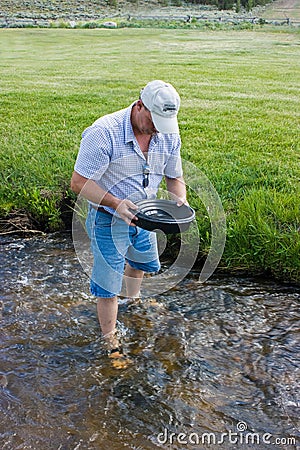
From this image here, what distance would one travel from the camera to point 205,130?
7.26 metres

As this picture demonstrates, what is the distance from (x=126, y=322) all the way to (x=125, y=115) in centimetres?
144

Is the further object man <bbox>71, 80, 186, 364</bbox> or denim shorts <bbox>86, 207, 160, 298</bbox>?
denim shorts <bbox>86, 207, 160, 298</bbox>

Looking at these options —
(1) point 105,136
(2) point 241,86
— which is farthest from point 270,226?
(2) point 241,86

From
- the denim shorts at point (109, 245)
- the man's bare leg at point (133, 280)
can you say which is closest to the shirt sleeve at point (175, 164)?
the denim shorts at point (109, 245)

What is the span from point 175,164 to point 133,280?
2.81 ft

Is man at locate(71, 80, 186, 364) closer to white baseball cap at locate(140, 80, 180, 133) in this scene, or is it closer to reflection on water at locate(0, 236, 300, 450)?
white baseball cap at locate(140, 80, 180, 133)

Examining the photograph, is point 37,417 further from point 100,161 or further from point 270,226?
point 270,226

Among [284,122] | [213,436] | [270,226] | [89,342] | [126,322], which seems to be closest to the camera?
[213,436]

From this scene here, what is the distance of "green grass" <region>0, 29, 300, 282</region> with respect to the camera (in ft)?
14.3

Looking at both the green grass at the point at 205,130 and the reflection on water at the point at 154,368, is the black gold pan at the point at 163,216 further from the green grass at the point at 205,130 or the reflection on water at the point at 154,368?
the green grass at the point at 205,130

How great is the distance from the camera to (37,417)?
279 cm

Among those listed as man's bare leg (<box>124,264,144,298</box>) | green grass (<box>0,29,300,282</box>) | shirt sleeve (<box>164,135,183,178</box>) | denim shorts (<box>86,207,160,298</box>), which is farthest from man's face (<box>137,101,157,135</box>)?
green grass (<box>0,29,300,282</box>)

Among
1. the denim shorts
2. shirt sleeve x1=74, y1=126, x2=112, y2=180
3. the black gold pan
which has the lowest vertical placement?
the denim shorts

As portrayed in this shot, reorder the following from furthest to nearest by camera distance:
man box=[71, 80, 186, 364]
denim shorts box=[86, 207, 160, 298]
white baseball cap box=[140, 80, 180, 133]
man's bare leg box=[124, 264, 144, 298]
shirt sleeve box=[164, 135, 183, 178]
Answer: man's bare leg box=[124, 264, 144, 298], shirt sleeve box=[164, 135, 183, 178], denim shorts box=[86, 207, 160, 298], man box=[71, 80, 186, 364], white baseball cap box=[140, 80, 180, 133]
